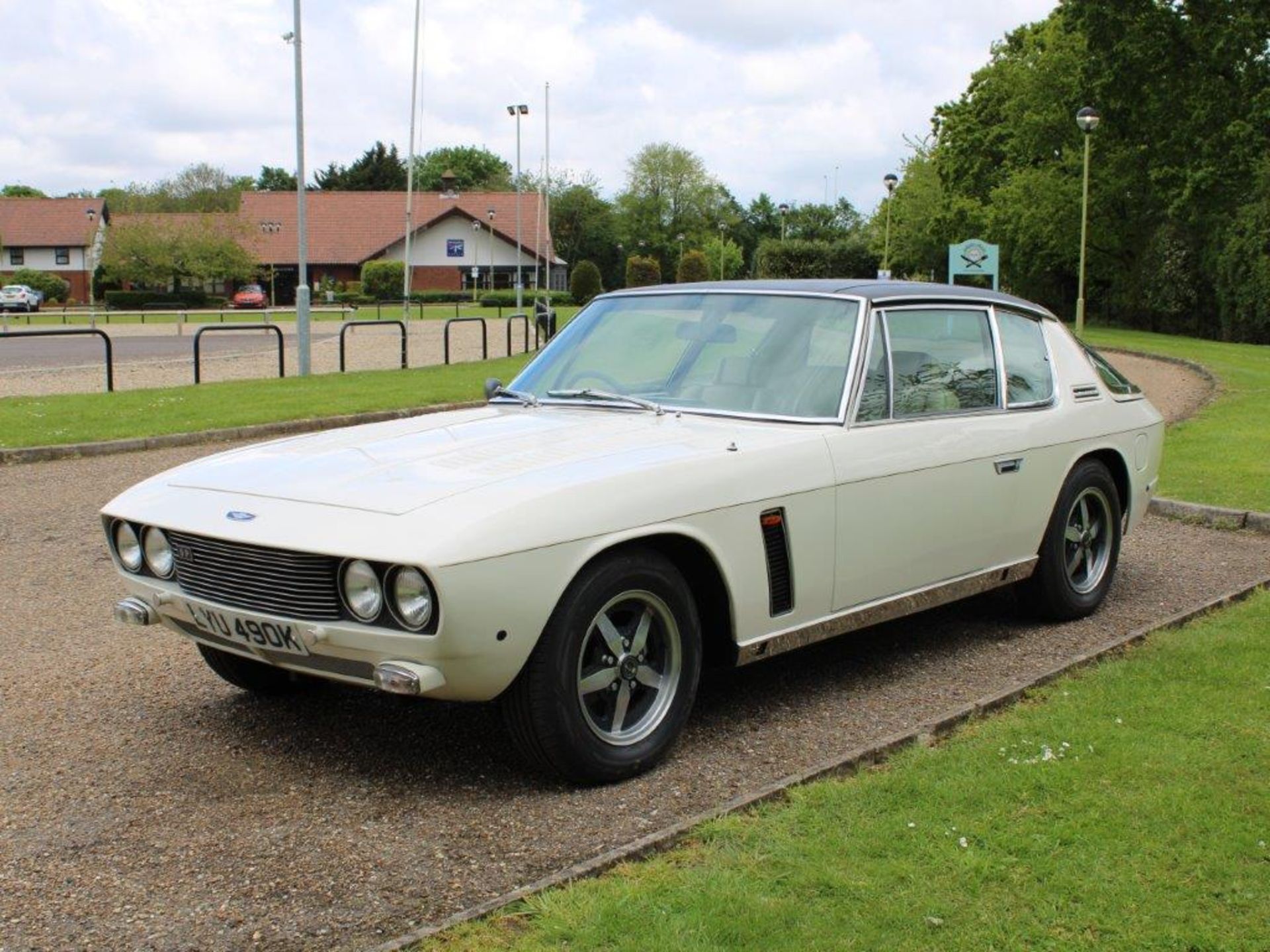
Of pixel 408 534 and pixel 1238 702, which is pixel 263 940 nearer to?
pixel 408 534

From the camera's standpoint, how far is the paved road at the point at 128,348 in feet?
88.8

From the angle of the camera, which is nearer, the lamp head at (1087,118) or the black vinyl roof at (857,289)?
the black vinyl roof at (857,289)

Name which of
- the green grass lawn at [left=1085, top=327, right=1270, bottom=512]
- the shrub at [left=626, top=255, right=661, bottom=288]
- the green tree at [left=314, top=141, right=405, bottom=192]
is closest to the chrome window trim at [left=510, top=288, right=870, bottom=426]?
the green grass lawn at [left=1085, top=327, right=1270, bottom=512]

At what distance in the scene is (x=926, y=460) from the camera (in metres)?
5.31

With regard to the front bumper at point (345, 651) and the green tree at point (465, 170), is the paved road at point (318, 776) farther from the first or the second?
the green tree at point (465, 170)

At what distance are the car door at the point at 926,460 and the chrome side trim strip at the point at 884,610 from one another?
0.11 ft

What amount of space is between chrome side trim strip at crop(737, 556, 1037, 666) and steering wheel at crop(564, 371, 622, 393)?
4.41 feet

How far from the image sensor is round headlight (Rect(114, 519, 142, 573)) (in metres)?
4.57

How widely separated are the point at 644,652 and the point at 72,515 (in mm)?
6243

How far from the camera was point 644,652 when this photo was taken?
14.4 ft

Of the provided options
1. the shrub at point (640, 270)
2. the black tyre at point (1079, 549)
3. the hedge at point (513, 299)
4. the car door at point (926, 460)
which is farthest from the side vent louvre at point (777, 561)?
the shrub at point (640, 270)

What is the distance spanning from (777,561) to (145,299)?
229 ft

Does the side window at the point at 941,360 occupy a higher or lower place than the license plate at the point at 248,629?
higher

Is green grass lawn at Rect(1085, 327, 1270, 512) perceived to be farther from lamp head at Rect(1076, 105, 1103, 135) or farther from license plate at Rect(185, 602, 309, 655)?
lamp head at Rect(1076, 105, 1103, 135)
